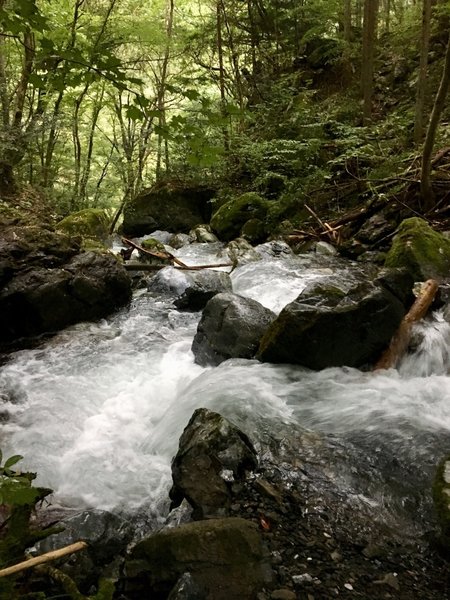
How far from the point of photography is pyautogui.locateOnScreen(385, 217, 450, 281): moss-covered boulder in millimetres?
6625

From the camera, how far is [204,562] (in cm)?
222

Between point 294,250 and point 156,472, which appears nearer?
point 156,472

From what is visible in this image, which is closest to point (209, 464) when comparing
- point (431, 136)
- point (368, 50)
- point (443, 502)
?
point (443, 502)

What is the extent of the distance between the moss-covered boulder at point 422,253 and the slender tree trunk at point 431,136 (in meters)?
1.29

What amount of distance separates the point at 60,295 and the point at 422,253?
5740 mm

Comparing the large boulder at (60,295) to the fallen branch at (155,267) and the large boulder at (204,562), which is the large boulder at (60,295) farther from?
the large boulder at (204,562)

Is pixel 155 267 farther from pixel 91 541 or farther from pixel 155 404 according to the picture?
pixel 91 541

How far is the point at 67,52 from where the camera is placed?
205cm

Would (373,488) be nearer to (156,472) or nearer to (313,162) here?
(156,472)

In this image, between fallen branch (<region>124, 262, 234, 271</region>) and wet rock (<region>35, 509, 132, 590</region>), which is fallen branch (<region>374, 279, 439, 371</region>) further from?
fallen branch (<region>124, 262, 234, 271</region>)

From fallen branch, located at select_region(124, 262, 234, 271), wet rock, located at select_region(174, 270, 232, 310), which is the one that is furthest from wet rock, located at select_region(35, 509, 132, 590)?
fallen branch, located at select_region(124, 262, 234, 271)

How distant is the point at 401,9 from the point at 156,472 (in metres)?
23.7

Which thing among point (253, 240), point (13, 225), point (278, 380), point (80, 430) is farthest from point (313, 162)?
point (80, 430)

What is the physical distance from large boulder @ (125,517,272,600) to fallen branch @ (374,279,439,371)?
10.2ft
